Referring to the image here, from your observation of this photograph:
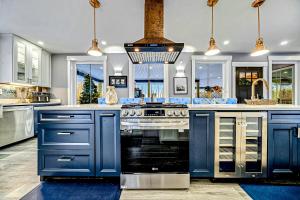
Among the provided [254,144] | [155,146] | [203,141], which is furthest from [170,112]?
[254,144]

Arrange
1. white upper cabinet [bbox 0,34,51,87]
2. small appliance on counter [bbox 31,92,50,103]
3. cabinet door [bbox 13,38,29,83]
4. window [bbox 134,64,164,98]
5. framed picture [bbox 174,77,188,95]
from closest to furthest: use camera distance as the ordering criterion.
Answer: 1. white upper cabinet [bbox 0,34,51,87]
2. cabinet door [bbox 13,38,29,83]
3. small appliance on counter [bbox 31,92,50,103]
4. framed picture [bbox 174,77,188,95]
5. window [bbox 134,64,164,98]

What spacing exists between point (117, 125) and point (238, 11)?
9.30 ft

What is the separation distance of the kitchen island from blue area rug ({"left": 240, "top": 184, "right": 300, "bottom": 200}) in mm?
119

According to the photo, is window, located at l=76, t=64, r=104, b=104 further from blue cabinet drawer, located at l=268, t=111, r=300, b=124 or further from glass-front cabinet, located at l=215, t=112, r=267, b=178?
blue cabinet drawer, located at l=268, t=111, r=300, b=124

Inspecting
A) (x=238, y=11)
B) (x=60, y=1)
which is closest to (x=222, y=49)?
(x=238, y=11)

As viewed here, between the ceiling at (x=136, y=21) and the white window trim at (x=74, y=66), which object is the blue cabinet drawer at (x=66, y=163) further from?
the white window trim at (x=74, y=66)

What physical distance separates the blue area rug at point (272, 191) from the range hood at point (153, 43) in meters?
1.77

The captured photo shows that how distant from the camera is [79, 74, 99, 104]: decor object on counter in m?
6.04

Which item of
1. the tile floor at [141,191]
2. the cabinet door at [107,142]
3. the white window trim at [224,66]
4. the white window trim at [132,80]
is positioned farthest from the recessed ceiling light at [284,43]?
the cabinet door at [107,142]

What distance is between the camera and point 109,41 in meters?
4.67

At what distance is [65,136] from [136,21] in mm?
2526

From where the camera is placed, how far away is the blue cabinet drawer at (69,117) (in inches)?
82.4

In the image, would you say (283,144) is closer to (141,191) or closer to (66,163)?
(141,191)

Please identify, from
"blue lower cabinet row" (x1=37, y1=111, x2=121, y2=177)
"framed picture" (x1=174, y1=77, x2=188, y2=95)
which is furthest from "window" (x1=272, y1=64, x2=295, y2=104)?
"blue lower cabinet row" (x1=37, y1=111, x2=121, y2=177)
